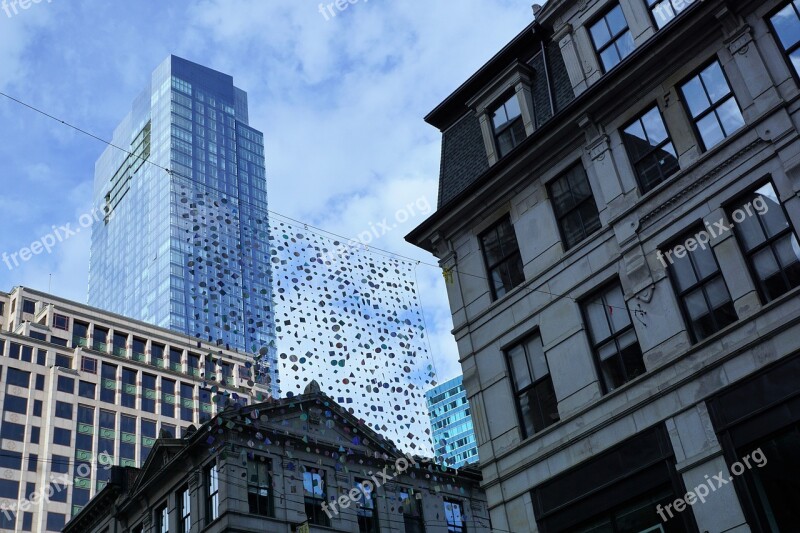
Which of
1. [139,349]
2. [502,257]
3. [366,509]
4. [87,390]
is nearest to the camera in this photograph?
[502,257]

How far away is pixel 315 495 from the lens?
33.6 m

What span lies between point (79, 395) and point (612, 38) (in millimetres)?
79446

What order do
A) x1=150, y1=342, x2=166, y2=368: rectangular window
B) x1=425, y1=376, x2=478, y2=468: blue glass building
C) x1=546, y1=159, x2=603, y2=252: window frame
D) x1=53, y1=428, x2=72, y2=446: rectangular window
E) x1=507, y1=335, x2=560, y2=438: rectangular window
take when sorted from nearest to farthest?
1. x1=507, y1=335, x2=560, y2=438: rectangular window
2. x1=546, y1=159, x2=603, y2=252: window frame
3. x1=53, y1=428, x2=72, y2=446: rectangular window
4. x1=150, y1=342, x2=166, y2=368: rectangular window
5. x1=425, y1=376, x2=478, y2=468: blue glass building

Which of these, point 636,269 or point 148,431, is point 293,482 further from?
point 148,431

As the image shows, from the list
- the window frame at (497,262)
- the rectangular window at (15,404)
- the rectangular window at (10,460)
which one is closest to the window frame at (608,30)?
the window frame at (497,262)

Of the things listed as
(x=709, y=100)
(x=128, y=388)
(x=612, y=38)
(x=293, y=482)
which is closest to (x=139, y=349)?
(x=128, y=388)

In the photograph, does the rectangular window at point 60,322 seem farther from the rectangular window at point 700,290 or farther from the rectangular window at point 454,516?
the rectangular window at point 700,290

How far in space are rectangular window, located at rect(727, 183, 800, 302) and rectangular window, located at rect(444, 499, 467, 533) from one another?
2333 centimetres

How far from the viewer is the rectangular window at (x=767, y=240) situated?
51.5 ft

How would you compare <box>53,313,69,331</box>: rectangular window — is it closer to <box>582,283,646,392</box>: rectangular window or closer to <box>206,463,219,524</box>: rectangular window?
<box>206,463,219,524</box>: rectangular window

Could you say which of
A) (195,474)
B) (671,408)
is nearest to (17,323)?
(195,474)

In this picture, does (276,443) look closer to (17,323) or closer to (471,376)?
(471,376)

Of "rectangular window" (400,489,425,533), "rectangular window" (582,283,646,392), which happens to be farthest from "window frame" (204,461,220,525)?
"rectangular window" (582,283,646,392)

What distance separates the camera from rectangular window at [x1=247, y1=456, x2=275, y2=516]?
31.8 meters
